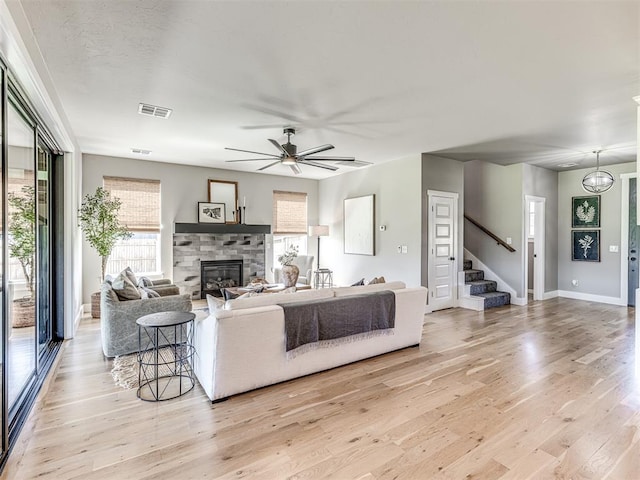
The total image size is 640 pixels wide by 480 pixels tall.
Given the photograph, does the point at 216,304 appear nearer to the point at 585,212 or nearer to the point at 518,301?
the point at 518,301

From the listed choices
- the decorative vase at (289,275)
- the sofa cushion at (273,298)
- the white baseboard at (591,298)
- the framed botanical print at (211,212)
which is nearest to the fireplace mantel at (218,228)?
the framed botanical print at (211,212)

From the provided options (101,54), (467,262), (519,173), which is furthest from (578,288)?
(101,54)

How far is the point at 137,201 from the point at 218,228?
151cm

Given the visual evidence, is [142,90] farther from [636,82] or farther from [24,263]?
[636,82]

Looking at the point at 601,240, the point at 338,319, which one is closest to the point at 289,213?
the point at 338,319

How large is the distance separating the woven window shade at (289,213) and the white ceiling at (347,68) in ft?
10.2

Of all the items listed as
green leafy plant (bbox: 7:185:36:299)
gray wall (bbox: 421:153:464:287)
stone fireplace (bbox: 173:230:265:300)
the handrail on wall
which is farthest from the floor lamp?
green leafy plant (bbox: 7:185:36:299)

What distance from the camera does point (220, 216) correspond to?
7.02 m

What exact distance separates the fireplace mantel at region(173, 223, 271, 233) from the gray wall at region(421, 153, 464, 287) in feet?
10.8

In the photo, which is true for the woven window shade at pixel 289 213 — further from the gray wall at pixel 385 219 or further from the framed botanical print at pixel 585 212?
the framed botanical print at pixel 585 212

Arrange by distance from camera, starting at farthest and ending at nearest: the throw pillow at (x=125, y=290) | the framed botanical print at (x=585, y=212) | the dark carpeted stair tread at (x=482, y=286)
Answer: the framed botanical print at (x=585, y=212)
the dark carpeted stair tread at (x=482, y=286)
the throw pillow at (x=125, y=290)

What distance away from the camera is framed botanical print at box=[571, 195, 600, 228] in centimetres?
670

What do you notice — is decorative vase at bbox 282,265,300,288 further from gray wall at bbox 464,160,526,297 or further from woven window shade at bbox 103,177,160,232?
gray wall at bbox 464,160,526,297

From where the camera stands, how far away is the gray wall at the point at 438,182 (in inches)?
230
